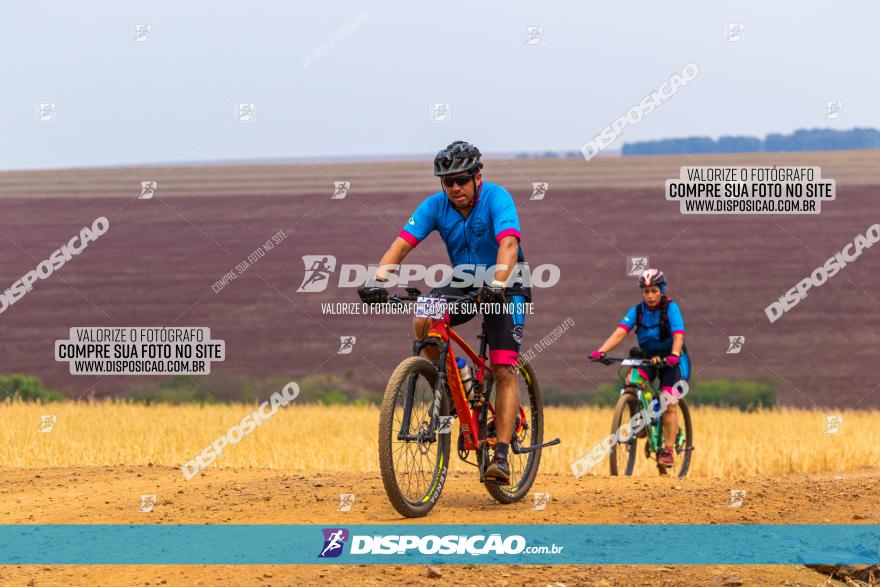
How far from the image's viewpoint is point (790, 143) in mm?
66000

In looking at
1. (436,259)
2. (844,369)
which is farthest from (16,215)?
(844,369)

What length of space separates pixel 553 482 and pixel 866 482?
2459mm

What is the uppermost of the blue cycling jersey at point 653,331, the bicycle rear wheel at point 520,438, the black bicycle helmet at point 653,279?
the black bicycle helmet at point 653,279

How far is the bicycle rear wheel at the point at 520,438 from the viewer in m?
9.05

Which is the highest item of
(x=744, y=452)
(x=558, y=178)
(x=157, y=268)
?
(x=558, y=178)

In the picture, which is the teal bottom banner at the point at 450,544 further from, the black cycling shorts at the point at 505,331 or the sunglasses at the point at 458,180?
the sunglasses at the point at 458,180

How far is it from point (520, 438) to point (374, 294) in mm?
1978

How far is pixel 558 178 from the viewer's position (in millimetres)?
48156

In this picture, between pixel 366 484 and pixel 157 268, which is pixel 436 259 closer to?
pixel 157 268

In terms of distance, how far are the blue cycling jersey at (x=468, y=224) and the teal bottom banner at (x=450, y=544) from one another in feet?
6.15

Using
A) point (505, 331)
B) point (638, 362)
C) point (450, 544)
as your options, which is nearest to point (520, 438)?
point (505, 331)

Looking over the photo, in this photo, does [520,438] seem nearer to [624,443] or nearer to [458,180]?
[458,180]

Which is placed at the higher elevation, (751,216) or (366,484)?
(751,216)

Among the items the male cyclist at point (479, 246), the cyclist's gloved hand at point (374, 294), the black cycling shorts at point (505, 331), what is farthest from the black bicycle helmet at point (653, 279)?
the cyclist's gloved hand at point (374, 294)
